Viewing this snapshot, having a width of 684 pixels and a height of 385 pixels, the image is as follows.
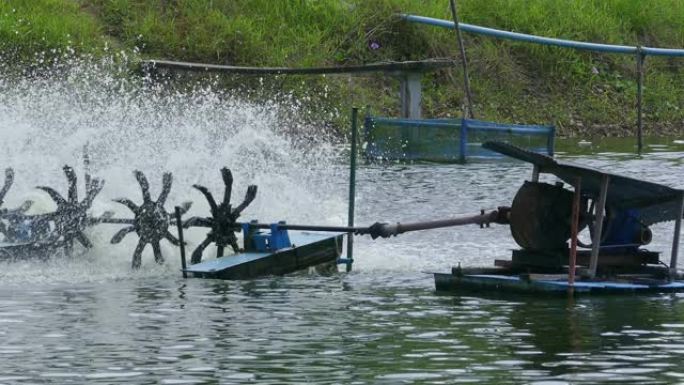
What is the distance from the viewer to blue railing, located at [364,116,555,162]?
32469mm

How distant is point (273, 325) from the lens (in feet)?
51.5

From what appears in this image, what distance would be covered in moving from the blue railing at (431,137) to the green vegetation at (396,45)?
4.09 m

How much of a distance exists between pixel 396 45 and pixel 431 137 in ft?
26.1

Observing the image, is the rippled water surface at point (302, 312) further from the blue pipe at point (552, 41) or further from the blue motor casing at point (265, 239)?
the blue pipe at point (552, 41)

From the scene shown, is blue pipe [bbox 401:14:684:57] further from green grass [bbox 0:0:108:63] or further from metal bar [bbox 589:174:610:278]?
metal bar [bbox 589:174:610:278]

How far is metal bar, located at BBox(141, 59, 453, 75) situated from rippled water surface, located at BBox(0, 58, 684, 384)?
15.1 ft

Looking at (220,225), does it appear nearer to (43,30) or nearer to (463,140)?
(463,140)

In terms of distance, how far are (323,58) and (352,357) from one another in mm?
24773

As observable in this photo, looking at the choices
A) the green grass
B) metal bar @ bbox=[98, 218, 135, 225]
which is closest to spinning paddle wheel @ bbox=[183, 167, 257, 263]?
metal bar @ bbox=[98, 218, 135, 225]

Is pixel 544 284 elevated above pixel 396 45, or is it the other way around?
pixel 396 45

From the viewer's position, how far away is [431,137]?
107 feet

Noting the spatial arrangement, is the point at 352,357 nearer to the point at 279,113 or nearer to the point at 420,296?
the point at 420,296

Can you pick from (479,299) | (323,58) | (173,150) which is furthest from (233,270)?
(323,58)

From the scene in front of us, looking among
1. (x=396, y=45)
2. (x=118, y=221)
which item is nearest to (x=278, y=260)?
(x=118, y=221)
